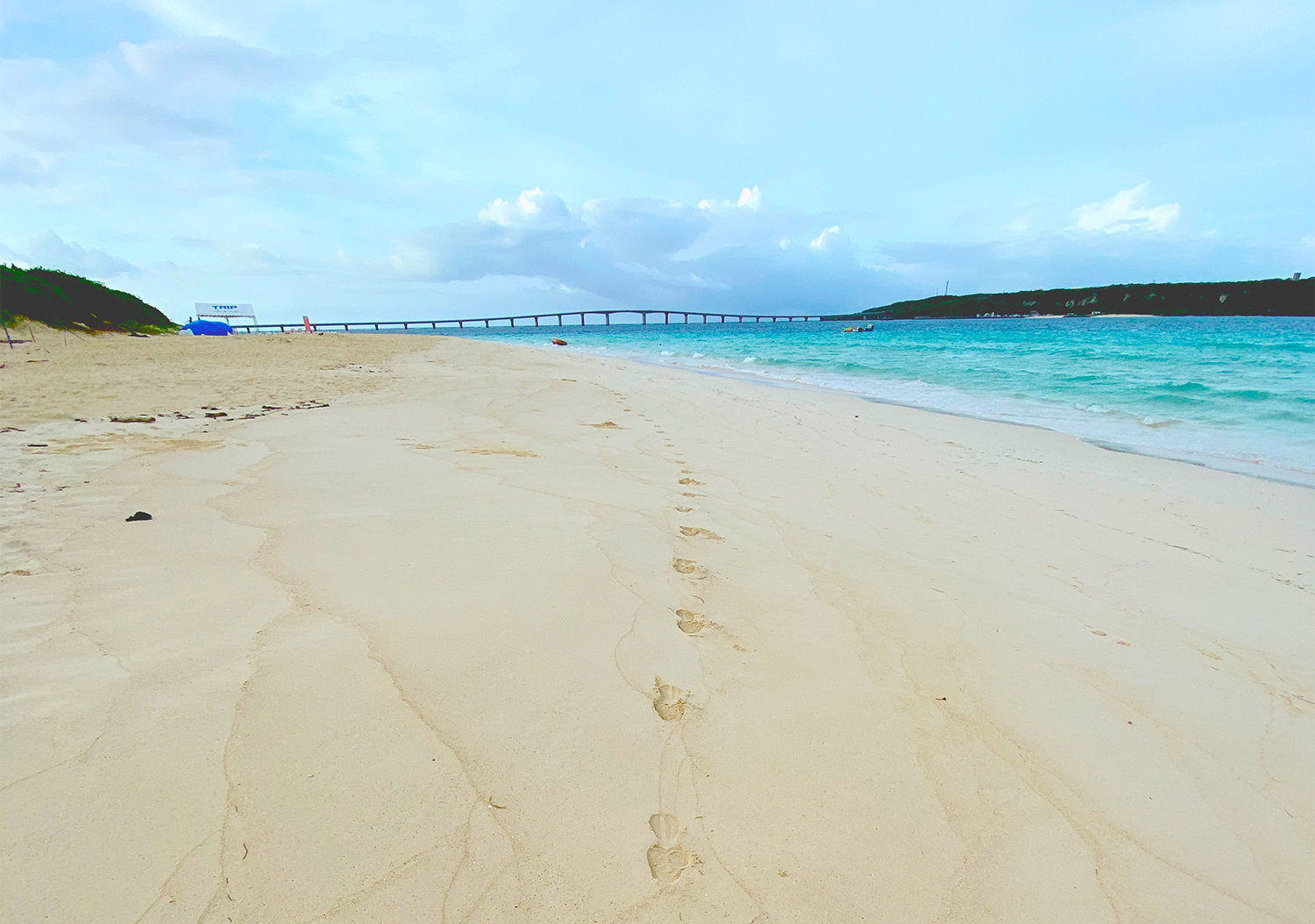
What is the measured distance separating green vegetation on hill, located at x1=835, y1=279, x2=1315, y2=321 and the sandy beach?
105668 millimetres

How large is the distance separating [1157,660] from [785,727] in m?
1.90

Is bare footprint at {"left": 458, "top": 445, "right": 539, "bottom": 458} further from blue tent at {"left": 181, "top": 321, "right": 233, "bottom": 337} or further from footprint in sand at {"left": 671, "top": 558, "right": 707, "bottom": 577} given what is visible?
blue tent at {"left": 181, "top": 321, "right": 233, "bottom": 337}

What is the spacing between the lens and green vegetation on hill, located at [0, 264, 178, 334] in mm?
17203

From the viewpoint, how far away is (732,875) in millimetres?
1260

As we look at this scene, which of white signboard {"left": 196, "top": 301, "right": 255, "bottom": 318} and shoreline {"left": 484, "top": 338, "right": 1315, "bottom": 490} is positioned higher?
white signboard {"left": 196, "top": 301, "right": 255, "bottom": 318}

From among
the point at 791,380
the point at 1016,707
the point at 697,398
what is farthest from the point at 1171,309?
the point at 1016,707

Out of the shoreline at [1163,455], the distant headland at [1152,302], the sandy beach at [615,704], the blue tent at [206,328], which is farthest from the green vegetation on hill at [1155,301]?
the blue tent at [206,328]

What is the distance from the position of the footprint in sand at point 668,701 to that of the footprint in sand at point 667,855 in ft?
1.21

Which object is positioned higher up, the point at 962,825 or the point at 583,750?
the point at 583,750

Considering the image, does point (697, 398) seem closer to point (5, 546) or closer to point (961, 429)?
point (961, 429)

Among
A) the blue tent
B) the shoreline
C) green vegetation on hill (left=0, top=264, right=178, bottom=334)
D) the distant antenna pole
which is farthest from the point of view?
the blue tent

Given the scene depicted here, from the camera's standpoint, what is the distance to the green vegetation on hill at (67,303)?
17.2 m

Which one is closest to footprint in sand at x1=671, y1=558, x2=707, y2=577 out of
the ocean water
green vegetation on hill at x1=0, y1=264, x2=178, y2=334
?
the ocean water

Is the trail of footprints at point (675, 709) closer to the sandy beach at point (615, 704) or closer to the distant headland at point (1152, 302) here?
the sandy beach at point (615, 704)
